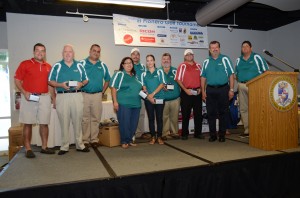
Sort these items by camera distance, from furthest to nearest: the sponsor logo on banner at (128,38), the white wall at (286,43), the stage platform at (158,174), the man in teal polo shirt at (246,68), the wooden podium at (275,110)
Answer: the white wall at (286,43), the sponsor logo on banner at (128,38), the man in teal polo shirt at (246,68), the wooden podium at (275,110), the stage platform at (158,174)

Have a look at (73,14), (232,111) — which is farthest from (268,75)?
(73,14)

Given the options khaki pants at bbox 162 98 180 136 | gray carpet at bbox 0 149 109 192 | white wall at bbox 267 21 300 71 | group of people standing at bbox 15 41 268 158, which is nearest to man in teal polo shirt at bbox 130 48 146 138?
group of people standing at bbox 15 41 268 158

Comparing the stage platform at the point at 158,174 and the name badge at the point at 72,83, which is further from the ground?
the name badge at the point at 72,83

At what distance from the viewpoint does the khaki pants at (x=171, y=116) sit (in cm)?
436

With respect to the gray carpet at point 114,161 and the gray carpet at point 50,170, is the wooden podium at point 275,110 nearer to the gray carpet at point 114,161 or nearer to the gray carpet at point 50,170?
the gray carpet at point 114,161

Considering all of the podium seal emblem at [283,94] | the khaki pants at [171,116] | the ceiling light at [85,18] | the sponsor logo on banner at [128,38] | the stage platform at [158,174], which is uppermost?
the ceiling light at [85,18]

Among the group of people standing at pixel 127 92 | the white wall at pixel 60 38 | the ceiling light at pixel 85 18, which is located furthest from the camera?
the ceiling light at pixel 85 18

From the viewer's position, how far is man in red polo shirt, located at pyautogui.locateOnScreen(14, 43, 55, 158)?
315cm

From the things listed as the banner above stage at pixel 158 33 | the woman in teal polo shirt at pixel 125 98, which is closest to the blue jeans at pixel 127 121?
the woman in teal polo shirt at pixel 125 98

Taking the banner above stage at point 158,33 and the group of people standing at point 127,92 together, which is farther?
the banner above stage at point 158,33

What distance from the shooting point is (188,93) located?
4.07 metres

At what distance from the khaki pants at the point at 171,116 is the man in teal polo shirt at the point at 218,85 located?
670mm

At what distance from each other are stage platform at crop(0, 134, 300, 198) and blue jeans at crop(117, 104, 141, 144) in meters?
0.35

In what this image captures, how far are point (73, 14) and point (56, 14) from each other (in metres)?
0.37
